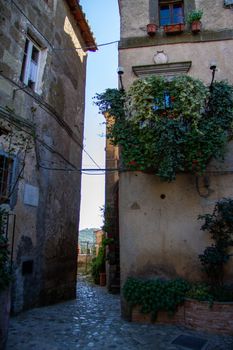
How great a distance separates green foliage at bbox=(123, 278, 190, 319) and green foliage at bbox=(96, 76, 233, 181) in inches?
86.7

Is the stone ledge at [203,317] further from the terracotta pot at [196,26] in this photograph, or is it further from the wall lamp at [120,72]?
the terracotta pot at [196,26]

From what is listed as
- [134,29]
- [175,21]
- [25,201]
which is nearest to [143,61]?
[134,29]

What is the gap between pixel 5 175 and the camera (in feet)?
23.5

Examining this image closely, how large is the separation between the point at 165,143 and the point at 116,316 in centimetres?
420

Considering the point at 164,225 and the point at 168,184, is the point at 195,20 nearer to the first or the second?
the point at 168,184

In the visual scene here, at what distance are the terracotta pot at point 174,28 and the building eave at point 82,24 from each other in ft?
13.3

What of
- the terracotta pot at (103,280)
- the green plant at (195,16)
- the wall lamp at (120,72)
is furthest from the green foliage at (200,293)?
the terracotta pot at (103,280)

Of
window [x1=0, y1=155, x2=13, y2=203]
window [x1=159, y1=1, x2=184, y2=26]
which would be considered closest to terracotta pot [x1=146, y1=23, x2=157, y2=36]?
window [x1=159, y1=1, x2=184, y2=26]

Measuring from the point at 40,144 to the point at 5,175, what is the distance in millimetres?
1649

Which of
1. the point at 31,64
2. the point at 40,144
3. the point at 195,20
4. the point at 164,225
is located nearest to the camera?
the point at 164,225

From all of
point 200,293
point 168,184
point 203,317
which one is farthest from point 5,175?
point 203,317

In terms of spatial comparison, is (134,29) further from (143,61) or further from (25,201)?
(25,201)

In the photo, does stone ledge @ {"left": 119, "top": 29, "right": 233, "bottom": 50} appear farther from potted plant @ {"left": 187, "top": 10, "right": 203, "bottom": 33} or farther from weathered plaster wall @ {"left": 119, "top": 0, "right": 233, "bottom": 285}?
potted plant @ {"left": 187, "top": 10, "right": 203, "bottom": 33}

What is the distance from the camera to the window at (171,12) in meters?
8.52
